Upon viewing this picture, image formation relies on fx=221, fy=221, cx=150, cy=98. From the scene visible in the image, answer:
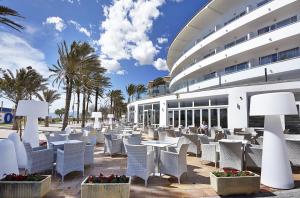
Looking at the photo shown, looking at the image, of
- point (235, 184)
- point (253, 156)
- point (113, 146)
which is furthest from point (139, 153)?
point (113, 146)

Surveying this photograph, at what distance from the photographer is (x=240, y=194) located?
4.86 meters

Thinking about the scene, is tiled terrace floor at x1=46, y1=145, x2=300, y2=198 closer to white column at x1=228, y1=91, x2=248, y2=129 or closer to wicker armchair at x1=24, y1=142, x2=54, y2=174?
wicker armchair at x1=24, y1=142, x2=54, y2=174

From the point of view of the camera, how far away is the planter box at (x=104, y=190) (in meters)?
4.11

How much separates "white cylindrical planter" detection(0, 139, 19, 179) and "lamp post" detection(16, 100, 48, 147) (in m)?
2.67

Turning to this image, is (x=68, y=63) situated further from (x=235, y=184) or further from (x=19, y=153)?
(x=235, y=184)

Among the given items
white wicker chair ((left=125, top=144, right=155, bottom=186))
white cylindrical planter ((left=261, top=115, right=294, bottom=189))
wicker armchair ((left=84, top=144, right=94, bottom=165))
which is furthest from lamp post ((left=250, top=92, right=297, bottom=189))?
wicker armchair ((left=84, top=144, right=94, bottom=165))

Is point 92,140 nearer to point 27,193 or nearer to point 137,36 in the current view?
point 27,193

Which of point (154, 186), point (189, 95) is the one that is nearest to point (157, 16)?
point (189, 95)

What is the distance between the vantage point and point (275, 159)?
5.39 metres

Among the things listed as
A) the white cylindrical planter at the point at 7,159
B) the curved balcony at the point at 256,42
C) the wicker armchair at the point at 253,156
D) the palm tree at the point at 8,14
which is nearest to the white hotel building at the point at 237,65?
the curved balcony at the point at 256,42

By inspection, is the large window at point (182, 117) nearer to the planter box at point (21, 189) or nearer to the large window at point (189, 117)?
the large window at point (189, 117)

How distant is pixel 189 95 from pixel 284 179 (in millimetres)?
14348

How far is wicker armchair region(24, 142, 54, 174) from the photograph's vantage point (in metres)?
5.85

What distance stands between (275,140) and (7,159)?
6.26 m
